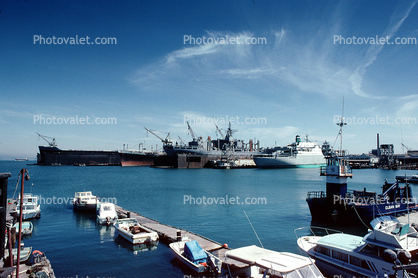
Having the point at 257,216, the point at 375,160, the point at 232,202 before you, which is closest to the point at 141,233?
the point at 257,216

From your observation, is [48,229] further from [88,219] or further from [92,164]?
[92,164]

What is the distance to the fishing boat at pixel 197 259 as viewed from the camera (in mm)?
14844

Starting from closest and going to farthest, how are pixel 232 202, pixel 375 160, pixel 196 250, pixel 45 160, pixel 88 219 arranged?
pixel 196 250
pixel 88 219
pixel 232 202
pixel 45 160
pixel 375 160

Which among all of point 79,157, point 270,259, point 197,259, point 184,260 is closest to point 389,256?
point 270,259

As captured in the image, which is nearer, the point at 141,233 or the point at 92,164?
the point at 141,233

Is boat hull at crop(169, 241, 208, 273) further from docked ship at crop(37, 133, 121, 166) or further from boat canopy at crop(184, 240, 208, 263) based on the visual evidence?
docked ship at crop(37, 133, 121, 166)

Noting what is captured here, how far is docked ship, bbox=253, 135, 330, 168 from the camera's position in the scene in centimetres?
13025

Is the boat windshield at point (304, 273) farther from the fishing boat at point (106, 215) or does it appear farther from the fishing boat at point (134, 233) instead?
the fishing boat at point (106, 215)

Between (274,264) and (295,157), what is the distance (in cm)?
12695

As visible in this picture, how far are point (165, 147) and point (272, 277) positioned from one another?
5324 inches

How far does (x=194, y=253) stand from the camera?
15750 millimetres

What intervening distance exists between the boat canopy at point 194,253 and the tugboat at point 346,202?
1634 cm

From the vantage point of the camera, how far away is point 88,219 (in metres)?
30.0

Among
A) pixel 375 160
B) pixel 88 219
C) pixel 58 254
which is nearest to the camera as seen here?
pixel 58 254
